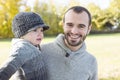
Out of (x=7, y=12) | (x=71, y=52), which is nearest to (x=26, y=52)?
(x=71, y=52)

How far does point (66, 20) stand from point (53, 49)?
11.0 inches

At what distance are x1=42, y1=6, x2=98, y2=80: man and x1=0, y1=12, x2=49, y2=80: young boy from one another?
0.18 metres

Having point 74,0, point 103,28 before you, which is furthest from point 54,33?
point 74,0

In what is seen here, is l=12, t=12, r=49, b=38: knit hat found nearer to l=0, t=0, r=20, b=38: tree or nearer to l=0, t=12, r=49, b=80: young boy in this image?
l=0, t=12, r=49, b=80: young boy

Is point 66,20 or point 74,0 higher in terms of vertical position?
point 66,20

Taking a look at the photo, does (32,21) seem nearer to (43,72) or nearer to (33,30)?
(33,30)

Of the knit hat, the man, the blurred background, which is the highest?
the knit hat

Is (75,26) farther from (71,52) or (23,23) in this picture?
(23,23)

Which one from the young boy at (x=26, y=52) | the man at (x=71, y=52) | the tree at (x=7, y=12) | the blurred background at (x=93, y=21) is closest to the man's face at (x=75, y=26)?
the man at (x=71, y=52)

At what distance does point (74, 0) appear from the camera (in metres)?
19.1

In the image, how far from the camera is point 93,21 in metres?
39.8

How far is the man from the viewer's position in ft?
10.6

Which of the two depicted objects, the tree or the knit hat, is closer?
the knit hat

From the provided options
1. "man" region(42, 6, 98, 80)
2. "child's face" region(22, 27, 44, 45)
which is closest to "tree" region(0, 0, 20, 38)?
"man" region(42, 6, 98, 80)
